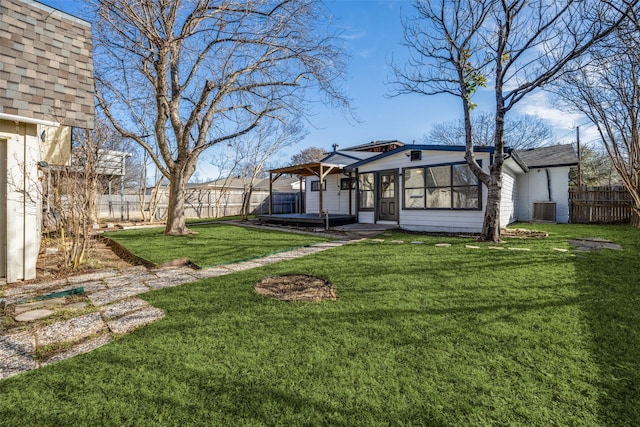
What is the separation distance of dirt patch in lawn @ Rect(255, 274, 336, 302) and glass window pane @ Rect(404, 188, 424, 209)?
22.1ft

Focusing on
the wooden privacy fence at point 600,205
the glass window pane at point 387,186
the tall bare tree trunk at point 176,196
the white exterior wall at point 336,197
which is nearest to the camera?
the tall bare tree trunk at point 176,196

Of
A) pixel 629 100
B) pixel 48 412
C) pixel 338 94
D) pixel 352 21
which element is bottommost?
pixel 48 412

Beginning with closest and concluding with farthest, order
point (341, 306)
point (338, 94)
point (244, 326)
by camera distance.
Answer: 1. point (244, 326)
2. point (341, 306)
3. point (338, 94)

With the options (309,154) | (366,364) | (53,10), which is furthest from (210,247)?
(309,154)

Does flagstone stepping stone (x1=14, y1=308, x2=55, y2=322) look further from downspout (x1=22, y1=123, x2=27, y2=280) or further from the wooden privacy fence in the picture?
the wooden privacy fence

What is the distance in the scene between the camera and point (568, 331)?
2531 mm

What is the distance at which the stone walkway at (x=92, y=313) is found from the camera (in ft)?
7.59

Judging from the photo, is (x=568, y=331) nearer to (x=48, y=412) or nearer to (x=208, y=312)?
(x=208, y=312)

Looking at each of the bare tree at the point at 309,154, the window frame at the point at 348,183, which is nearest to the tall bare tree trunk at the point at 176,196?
the window frame at the point at 348,183

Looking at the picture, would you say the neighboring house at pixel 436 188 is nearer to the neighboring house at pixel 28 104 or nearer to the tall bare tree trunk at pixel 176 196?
the tall bare tree trunk at pixel 176 196

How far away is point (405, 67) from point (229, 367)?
881 centimetres

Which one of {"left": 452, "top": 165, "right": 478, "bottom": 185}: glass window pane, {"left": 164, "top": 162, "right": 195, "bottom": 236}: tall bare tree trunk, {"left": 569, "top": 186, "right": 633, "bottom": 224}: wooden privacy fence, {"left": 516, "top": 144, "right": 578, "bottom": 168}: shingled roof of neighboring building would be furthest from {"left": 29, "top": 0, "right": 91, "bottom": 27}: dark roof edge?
{"left": 569, "top": 186, "right": 633, "bottom": 224}: wooden privacy fence

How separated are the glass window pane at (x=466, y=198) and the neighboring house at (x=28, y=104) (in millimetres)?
9087

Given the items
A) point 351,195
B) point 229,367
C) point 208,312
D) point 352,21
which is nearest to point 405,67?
point 352,21
